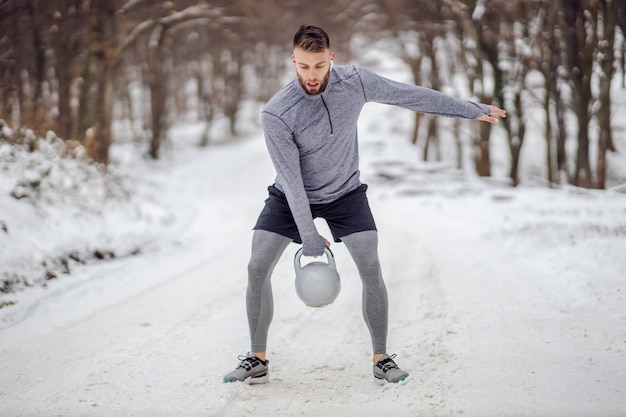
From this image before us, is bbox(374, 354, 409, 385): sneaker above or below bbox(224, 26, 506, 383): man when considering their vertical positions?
below

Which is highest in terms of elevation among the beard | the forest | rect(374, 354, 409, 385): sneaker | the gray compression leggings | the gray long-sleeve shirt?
the forest

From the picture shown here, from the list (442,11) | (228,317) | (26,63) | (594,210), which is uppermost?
(442,11)

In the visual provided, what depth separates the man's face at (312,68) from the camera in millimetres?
2805

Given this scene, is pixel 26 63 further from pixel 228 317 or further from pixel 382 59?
pixel 382 59

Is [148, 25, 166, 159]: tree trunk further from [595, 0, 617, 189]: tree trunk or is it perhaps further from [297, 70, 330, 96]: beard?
[297, 70, 330, 96]: beard

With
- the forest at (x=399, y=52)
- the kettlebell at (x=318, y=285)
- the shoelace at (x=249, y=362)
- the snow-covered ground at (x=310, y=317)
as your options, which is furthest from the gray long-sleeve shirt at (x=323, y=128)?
the forest at (x=399, y=52)

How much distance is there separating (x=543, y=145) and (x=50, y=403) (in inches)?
916

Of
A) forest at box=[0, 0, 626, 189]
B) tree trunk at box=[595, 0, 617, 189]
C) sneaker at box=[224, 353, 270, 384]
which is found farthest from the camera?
forest at box=[0, 0, 626, 189]

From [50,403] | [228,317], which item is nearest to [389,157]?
[228,317]

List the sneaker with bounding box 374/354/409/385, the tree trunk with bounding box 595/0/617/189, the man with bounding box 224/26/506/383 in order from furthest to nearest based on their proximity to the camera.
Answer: the tree trunk with bounding box 595/0/617/189 < the sneaker with bounding box 374/354/409/385 < the man with bounding box 224/26/506/383

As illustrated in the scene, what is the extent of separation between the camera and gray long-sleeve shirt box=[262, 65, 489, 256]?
2.91 metres

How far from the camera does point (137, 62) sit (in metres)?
32.5

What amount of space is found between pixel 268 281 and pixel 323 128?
1.01 m

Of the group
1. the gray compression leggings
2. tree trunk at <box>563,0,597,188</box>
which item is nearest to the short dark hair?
the gray compression leggings
